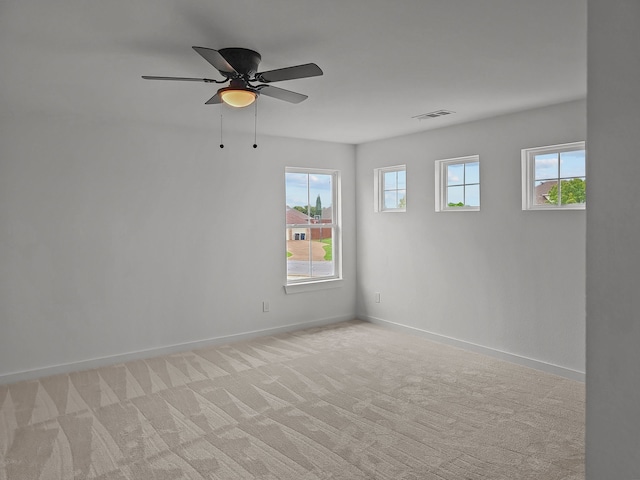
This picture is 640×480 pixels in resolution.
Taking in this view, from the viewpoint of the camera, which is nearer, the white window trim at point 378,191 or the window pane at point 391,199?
the window pane at point 391,199

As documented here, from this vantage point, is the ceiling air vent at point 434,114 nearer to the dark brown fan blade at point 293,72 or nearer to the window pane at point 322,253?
the dark brown fan blade at point 293,72

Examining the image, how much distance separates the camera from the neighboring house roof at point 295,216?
607cm

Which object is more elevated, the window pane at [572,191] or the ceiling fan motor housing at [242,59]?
the ceiling fan motor housing at [242,59]

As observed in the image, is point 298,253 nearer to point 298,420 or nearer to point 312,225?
point 312,225

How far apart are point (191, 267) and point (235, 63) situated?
295cm

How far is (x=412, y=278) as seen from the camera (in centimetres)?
571

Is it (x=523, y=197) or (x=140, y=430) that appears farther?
(x=523, y=197)

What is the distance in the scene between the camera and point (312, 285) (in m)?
6.13

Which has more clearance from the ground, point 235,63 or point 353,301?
point 235,63

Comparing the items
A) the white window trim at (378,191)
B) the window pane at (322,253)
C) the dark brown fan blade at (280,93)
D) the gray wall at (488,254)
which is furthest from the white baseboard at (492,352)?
the dark brown fan blade at (280,93)

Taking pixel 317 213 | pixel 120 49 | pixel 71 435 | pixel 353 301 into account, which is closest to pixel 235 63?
pixel 120 49

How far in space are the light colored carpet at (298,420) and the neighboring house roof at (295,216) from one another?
1.91 m

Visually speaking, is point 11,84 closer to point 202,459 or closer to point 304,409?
point 202,459

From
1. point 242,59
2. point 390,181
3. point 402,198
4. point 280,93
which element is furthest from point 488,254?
point 242,59
